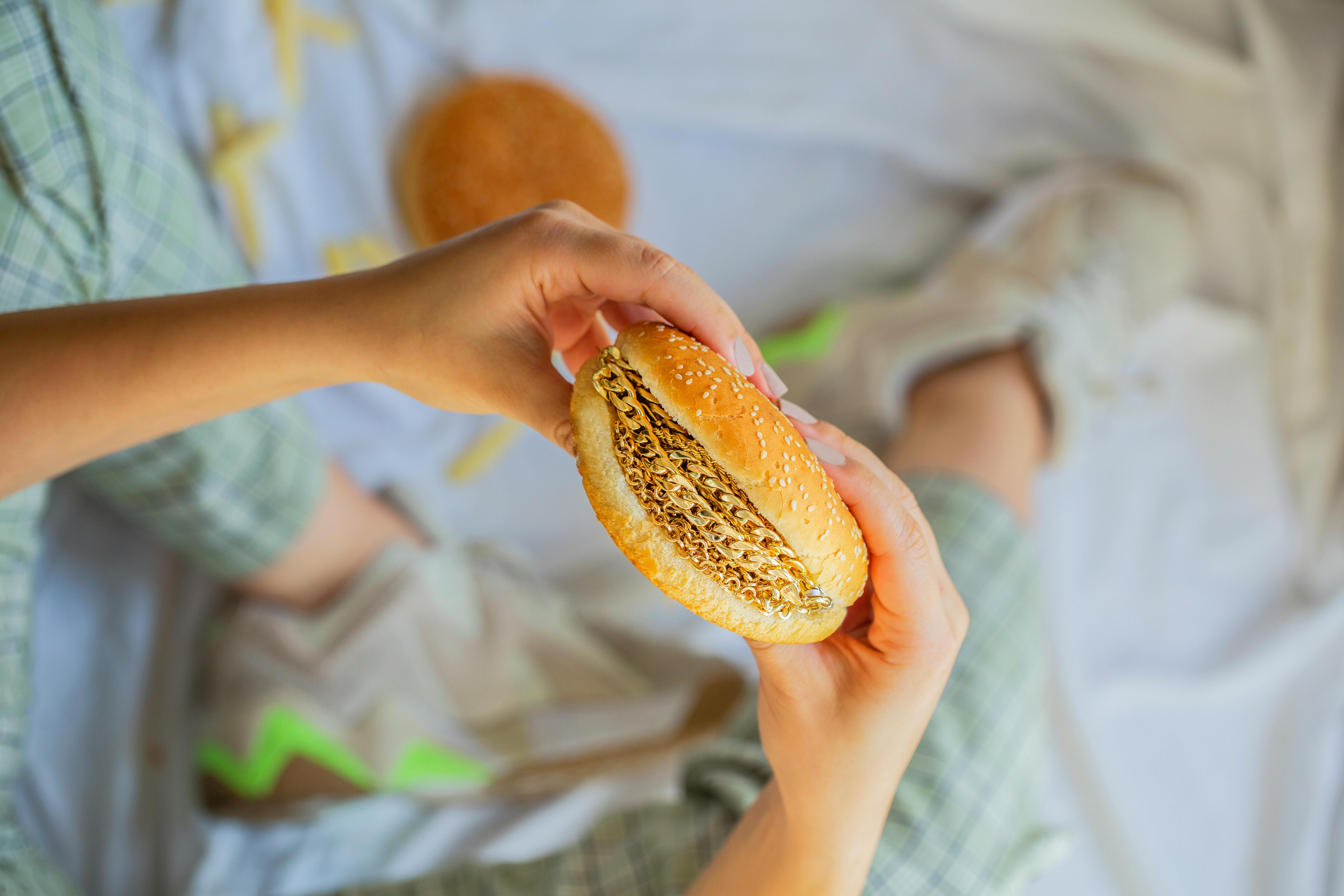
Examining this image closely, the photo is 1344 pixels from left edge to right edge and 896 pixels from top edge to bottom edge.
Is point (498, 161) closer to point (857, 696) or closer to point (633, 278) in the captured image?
point (633, 278)

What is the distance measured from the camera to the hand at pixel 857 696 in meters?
0.59

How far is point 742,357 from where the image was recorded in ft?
1.91

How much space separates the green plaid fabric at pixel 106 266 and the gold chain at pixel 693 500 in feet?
1.80

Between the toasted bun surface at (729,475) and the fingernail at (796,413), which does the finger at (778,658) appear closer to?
the toasted bun surface at (729,475)

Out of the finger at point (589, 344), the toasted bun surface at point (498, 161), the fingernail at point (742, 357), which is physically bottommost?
the fingernail at point (742, 357)

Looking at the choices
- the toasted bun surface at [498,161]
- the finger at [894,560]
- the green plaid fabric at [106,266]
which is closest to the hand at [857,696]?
the finger at [894,560]

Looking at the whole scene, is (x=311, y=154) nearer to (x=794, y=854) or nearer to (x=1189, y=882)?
(x=794, y=854)

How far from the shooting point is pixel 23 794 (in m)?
1.01

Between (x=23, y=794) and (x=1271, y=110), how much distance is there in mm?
2076

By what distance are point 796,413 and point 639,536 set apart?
14 cm

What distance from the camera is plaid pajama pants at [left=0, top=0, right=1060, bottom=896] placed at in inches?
30.5

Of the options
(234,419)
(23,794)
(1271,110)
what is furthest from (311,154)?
(1271,110)

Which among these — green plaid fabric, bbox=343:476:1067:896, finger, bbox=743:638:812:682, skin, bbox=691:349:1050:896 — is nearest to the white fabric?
green plaid fabric, bbox=343:476:1067:896

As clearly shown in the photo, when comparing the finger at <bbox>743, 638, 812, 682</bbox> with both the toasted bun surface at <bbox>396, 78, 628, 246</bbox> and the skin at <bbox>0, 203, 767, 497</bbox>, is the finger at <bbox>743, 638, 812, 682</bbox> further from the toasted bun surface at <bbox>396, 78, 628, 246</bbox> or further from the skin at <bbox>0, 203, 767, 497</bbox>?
the toasted bun surface at <bbox>396, 78, 628, 246</bbox>
